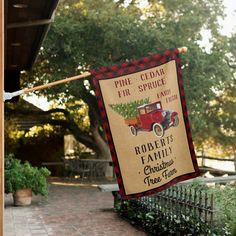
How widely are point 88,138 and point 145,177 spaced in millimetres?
14668

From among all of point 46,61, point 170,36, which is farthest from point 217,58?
point 46,61

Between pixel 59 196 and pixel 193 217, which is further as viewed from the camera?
pixel 59 196

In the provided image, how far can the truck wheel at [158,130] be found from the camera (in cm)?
524

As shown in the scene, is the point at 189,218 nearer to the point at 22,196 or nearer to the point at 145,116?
the point at 145,116

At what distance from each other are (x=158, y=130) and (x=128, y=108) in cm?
42

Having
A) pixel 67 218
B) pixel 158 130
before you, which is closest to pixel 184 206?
pixel 158 130

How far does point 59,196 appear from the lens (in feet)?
45.6

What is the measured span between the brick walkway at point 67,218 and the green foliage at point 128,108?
3912mm

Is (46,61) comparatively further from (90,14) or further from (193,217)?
(193,217)

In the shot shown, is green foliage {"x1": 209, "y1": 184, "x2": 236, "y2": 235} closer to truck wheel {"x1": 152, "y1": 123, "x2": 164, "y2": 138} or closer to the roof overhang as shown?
truck wheel {"x1": 152, "y1": 123, "x2": 164, "y2": 138}

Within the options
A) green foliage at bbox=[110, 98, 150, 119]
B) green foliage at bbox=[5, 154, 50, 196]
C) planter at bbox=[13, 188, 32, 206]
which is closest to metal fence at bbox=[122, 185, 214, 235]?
green foliage at bbox=[110, 98, 150, 119]

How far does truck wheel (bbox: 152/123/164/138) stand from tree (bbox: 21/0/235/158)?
10.8 metres

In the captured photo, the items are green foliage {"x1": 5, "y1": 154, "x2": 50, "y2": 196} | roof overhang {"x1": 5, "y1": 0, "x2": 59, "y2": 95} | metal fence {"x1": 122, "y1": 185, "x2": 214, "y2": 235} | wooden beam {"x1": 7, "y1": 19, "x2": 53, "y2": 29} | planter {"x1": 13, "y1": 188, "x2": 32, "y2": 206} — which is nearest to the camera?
roof overhang {"x1": 5, "y1": 0, "x2": 59, "y2": 95}

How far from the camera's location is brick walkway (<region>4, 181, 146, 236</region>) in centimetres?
864
